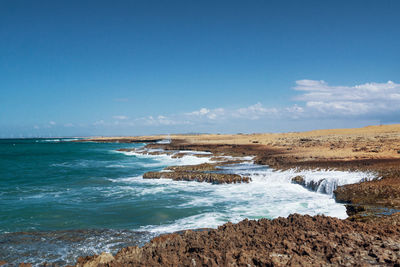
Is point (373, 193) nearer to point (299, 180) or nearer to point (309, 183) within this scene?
point (309, 183)

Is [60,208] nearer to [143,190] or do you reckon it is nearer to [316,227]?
[143,190]

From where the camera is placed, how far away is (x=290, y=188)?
1978cm

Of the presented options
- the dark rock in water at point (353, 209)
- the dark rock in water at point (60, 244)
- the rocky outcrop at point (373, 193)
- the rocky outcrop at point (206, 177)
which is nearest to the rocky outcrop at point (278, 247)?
the dark rock in water at point (60, 244)

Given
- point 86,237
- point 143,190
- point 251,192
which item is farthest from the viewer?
point 143,190

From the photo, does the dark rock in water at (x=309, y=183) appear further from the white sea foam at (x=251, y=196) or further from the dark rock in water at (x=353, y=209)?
the dark rock in water at (x=353, y=209)

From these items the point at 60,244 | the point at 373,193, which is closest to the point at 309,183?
the point at 373,193

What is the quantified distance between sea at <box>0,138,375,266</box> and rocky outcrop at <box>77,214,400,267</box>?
2.78m

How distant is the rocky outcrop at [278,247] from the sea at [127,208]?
278 centimetres

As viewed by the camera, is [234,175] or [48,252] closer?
[48,252]

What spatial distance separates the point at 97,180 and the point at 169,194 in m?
9.92

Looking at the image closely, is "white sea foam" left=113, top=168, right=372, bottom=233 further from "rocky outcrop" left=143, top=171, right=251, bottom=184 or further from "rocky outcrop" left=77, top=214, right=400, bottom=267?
"rocky outcrop" left=77, top=214, right=400, bottom=267

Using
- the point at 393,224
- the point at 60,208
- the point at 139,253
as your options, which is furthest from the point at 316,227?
the point at 60,208

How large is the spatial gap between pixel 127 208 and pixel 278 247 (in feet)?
34.4

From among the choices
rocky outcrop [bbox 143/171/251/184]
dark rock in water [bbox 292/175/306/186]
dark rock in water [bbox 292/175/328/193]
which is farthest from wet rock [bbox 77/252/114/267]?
Result: dark rock in water [bbox 292/175/306/186]
